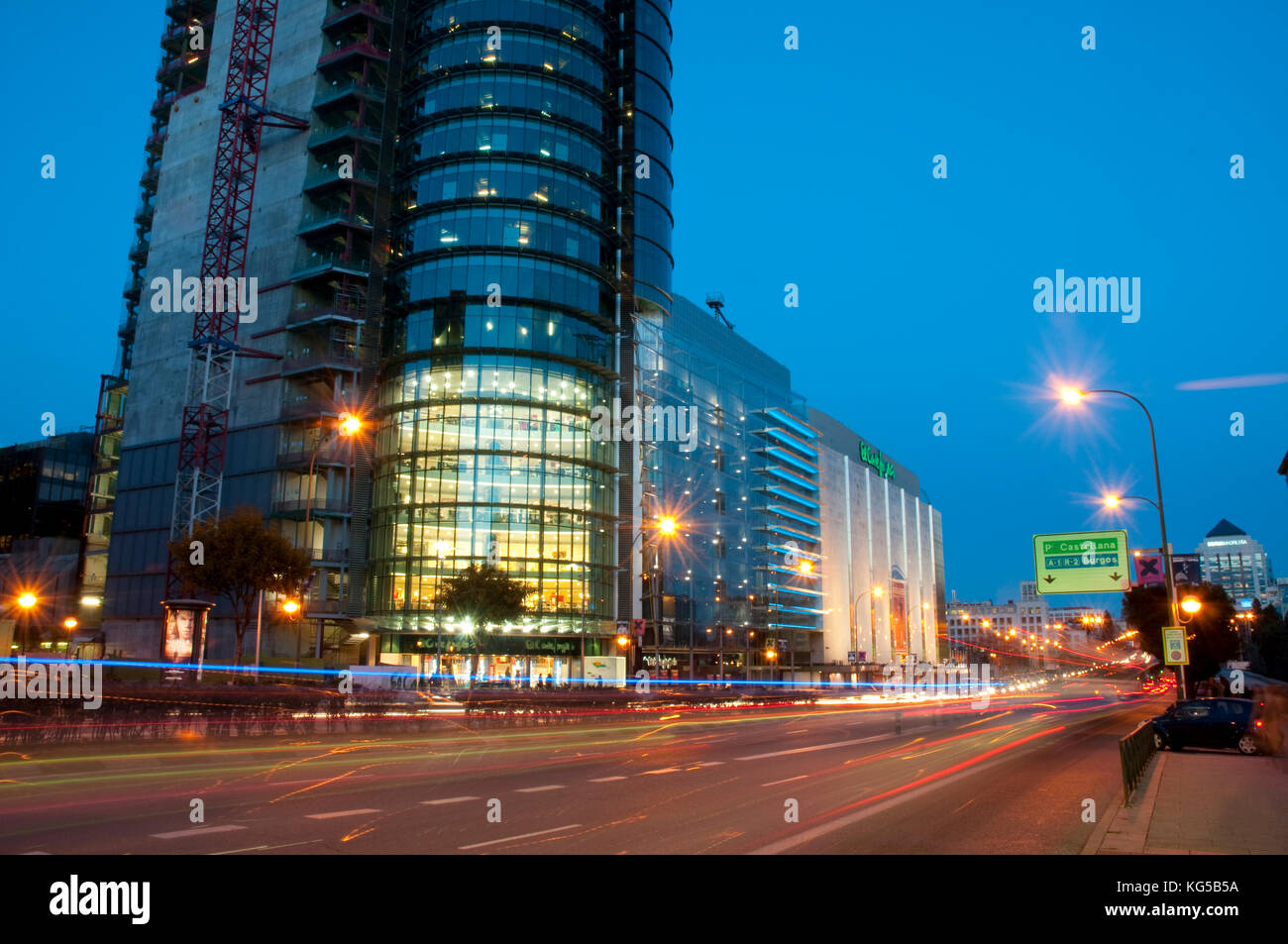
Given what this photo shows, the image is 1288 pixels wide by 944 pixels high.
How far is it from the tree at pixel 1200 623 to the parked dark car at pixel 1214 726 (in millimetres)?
45032

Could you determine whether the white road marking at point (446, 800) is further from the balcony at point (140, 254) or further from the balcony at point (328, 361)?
the balcony at point (140, 254)

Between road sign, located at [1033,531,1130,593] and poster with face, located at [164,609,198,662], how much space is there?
105 ft

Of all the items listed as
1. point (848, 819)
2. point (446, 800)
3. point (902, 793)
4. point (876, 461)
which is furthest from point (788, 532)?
point (848, 819)

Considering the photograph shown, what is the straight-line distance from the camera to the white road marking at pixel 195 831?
11.3 meters

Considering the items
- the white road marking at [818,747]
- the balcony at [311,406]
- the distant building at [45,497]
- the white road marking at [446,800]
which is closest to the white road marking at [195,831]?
the white road marking at [446,800]

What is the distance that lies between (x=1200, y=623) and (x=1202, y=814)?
212 ft

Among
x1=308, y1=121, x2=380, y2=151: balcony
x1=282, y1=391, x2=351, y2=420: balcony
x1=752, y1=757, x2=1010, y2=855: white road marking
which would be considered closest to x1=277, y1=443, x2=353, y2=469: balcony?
x1=282, y1=391, x2=351, y2=420: balcony

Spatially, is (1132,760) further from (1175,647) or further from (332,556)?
(332,556)

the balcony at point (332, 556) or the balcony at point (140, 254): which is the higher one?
the balcony at point (140, 254)

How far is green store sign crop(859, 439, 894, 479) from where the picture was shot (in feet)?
475

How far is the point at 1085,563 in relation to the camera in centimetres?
3078
